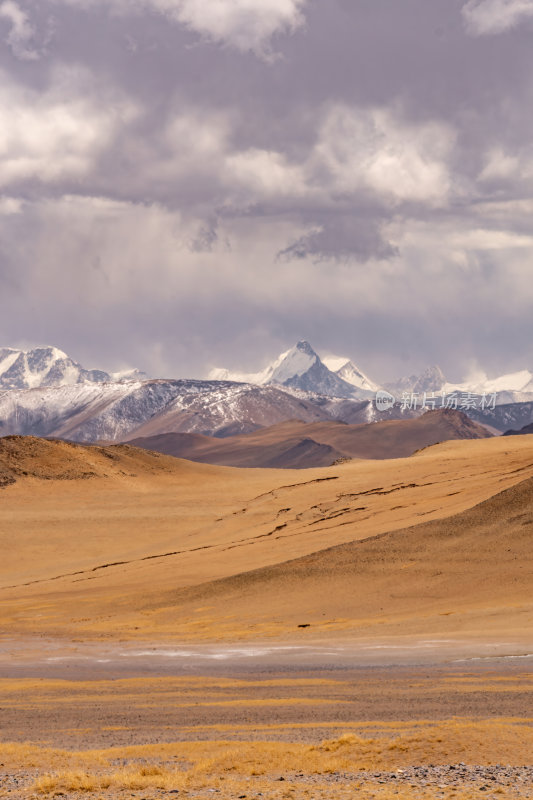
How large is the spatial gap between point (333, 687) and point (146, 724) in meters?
7.30

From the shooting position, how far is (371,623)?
4684 centimetres

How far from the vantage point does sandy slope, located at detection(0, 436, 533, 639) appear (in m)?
50.2

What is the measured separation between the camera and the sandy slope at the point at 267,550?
50.2m

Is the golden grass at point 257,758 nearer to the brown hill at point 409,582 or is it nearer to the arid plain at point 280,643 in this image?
the arid plain at point 280,643

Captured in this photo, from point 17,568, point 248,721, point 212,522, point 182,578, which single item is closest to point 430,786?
point 248,721

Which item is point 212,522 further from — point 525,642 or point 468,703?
point 468,703

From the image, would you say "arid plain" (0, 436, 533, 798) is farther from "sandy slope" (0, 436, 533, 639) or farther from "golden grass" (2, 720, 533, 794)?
"sandy slope" (0, 436, 533, 639)

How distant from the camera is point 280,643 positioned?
42500mm

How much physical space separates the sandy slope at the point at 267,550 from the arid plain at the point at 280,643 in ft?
0.85

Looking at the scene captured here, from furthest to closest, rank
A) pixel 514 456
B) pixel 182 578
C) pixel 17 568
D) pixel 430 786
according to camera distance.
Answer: pixel 514 456, pixel 17 568, pixel 182 578, pixel 430 786

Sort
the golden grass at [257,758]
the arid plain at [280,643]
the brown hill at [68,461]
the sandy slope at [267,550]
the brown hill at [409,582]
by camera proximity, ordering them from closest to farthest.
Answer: the golden grass at [257,758], the arid plain at [280,643], the brown hill at [409,582], the sandy slope at [267,550], the brown hill at [68,461]

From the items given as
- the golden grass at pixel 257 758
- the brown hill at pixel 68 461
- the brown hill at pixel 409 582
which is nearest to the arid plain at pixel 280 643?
the golden grass at pixel 257 758

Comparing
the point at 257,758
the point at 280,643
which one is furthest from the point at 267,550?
the point at 257,758

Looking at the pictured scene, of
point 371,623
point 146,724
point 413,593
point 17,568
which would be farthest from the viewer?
point 17,568
